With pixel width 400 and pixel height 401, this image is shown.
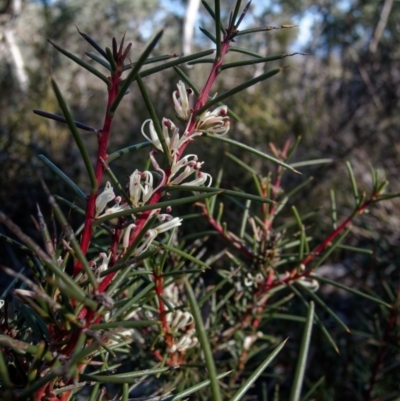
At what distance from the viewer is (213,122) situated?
0.34 metres

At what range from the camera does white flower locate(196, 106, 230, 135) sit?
337 millimetres

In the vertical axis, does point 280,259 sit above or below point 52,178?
below

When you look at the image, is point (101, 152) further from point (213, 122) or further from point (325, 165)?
point (325, 165)

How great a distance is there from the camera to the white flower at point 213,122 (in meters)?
0.34

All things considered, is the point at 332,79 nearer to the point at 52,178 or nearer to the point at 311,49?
the point at 311,49

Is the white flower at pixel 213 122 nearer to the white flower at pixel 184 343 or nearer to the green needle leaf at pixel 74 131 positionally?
the green needle leaf at pixel 74 131

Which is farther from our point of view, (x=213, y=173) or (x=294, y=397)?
(x=213, y=173)

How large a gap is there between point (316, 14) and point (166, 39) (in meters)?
2.46

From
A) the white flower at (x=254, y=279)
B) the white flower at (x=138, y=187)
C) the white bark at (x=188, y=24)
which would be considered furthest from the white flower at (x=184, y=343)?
the white bark at (x=188, y=24)

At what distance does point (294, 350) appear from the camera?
99 cm

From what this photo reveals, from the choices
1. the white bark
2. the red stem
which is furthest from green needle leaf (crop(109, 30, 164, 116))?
the white bark

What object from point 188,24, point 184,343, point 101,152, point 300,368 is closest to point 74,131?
point 101,152

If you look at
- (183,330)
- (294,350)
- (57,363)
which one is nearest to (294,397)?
(57,363)

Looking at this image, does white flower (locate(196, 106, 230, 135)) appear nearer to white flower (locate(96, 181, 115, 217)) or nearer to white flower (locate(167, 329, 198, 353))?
white flower (locate(96, 181, 115, 217))
